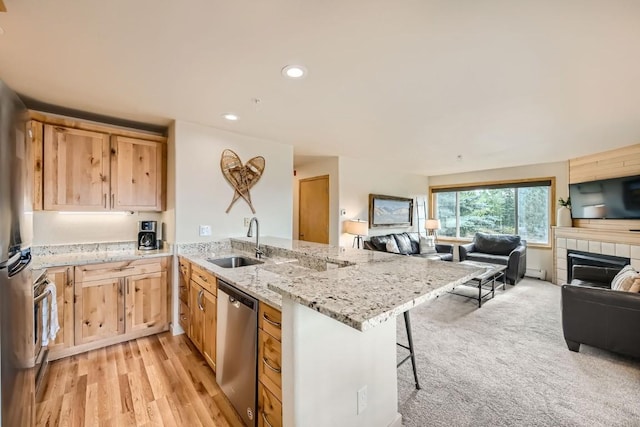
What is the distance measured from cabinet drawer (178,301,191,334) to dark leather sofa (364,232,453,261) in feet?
10.6

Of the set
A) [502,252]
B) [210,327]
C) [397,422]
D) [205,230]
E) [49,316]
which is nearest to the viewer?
[397,422]

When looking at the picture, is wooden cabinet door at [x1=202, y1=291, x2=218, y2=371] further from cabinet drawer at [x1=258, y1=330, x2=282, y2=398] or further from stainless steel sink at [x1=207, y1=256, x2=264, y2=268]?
cabinet drawer at [x1=258, y1=330, x2=282, y2=398]

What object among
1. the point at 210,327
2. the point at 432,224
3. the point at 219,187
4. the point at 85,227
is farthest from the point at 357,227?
the point at 85,227

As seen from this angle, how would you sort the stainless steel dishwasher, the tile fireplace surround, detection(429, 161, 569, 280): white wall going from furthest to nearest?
detection(429, 161, 569, 280): white wall, the tile fireplace surround, the stainless steel dishwasher

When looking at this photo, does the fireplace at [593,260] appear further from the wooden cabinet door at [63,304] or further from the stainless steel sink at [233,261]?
the wooden cabinet door at [63,304]

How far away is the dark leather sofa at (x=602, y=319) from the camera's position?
230cm

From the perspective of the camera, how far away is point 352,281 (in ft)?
4.07

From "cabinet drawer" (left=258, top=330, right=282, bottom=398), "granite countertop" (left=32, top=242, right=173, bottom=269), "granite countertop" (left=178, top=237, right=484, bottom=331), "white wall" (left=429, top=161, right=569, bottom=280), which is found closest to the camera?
"granite countertop" (left=178, top=237, right=484, bottom=331)

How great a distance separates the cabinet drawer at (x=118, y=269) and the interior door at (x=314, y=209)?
2.89 meters

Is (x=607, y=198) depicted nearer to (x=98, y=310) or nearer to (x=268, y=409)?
(x=268, y=409)

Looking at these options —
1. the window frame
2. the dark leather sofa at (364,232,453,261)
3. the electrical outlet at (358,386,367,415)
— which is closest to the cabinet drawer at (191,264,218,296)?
the electrical outlet at (358,386,367,415)

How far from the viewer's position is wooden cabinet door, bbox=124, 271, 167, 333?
267cm

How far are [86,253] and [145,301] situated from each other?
2.64ft

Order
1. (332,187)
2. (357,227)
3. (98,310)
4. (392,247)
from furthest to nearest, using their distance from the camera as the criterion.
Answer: (392,247) < (332,187) < (357,227) < (98,310)
